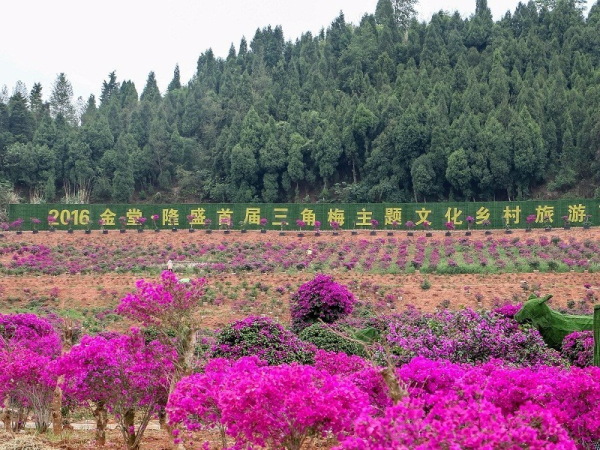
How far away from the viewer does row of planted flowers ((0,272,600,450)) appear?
5.25 metres

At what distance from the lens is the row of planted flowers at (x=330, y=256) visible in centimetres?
2784

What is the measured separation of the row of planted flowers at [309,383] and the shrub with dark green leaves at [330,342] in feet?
0.12

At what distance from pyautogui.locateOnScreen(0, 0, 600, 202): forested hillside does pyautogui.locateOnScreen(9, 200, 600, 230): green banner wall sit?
9446mm

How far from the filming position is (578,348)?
12.3 m

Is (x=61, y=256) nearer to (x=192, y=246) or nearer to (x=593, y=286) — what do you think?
(x=192, y=246)

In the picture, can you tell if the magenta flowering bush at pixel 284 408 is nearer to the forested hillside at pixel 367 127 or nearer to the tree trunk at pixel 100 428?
the tree trunk at pixel 100 428

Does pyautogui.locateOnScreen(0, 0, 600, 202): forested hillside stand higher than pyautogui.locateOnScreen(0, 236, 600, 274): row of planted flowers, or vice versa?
pyautogui.locateOnScreen(0, 0, 600, 202): forested hillside

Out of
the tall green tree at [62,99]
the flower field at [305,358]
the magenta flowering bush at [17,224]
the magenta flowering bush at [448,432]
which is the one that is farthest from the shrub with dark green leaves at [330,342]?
the tall green tree at [62,99]

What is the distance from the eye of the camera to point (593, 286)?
2386 centimetres

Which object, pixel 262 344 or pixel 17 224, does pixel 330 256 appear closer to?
pixel 17 224

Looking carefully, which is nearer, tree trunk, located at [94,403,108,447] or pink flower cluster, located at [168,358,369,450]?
pink flower cluster, located at [168,358,369,450]

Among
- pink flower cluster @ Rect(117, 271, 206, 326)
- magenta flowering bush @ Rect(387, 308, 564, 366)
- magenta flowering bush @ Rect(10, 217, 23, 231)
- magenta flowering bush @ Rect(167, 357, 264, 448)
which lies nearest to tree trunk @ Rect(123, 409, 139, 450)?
pink flower cluster @ Rect(117, 271, 206, 326)

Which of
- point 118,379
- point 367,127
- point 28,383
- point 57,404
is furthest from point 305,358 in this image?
point 367,127

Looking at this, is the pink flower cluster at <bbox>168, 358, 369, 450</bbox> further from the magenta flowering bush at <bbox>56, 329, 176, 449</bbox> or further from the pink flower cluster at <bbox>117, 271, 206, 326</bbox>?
the pink flower cluster at <bbox>117, 271, 206, 326</bbox>
